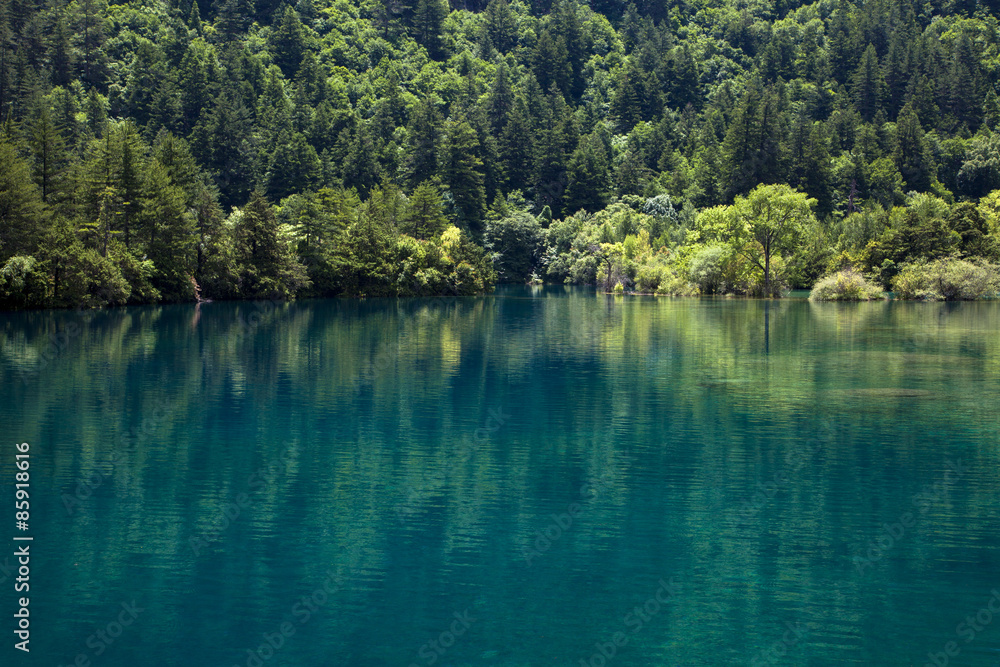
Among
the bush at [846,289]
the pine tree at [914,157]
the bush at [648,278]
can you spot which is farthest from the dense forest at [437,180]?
the bush at [846,289]

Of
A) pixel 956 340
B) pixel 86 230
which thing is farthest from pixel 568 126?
pixel 956 340

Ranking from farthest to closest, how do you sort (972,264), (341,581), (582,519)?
1. (972,264)
2. (582,519)
3. (341,581)

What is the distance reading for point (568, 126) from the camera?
17638 centimetres

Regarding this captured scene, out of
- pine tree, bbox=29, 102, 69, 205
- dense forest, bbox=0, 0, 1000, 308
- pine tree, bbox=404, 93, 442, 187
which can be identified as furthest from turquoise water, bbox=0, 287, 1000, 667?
pine tree, bbox=404, 93, 442, 187

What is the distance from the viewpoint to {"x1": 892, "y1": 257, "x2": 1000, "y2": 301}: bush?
86.5 m

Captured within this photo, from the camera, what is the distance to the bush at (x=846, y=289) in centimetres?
9119

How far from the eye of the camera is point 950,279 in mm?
87312

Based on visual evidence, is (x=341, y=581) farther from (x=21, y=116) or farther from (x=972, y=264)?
(x=21, y=116)

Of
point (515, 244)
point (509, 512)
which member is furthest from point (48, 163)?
point (515, 244)

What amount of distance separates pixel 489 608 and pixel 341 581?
8.52 feet

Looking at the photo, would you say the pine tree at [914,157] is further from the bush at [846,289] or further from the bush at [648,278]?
the bush at [846,289]

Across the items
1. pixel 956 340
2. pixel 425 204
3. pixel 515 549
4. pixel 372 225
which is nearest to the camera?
pixel 515 549

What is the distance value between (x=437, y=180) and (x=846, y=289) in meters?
76.0

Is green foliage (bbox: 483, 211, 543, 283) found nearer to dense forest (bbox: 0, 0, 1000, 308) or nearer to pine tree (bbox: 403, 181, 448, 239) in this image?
dense forest (bbox: 0, 0, 1000, 308)
